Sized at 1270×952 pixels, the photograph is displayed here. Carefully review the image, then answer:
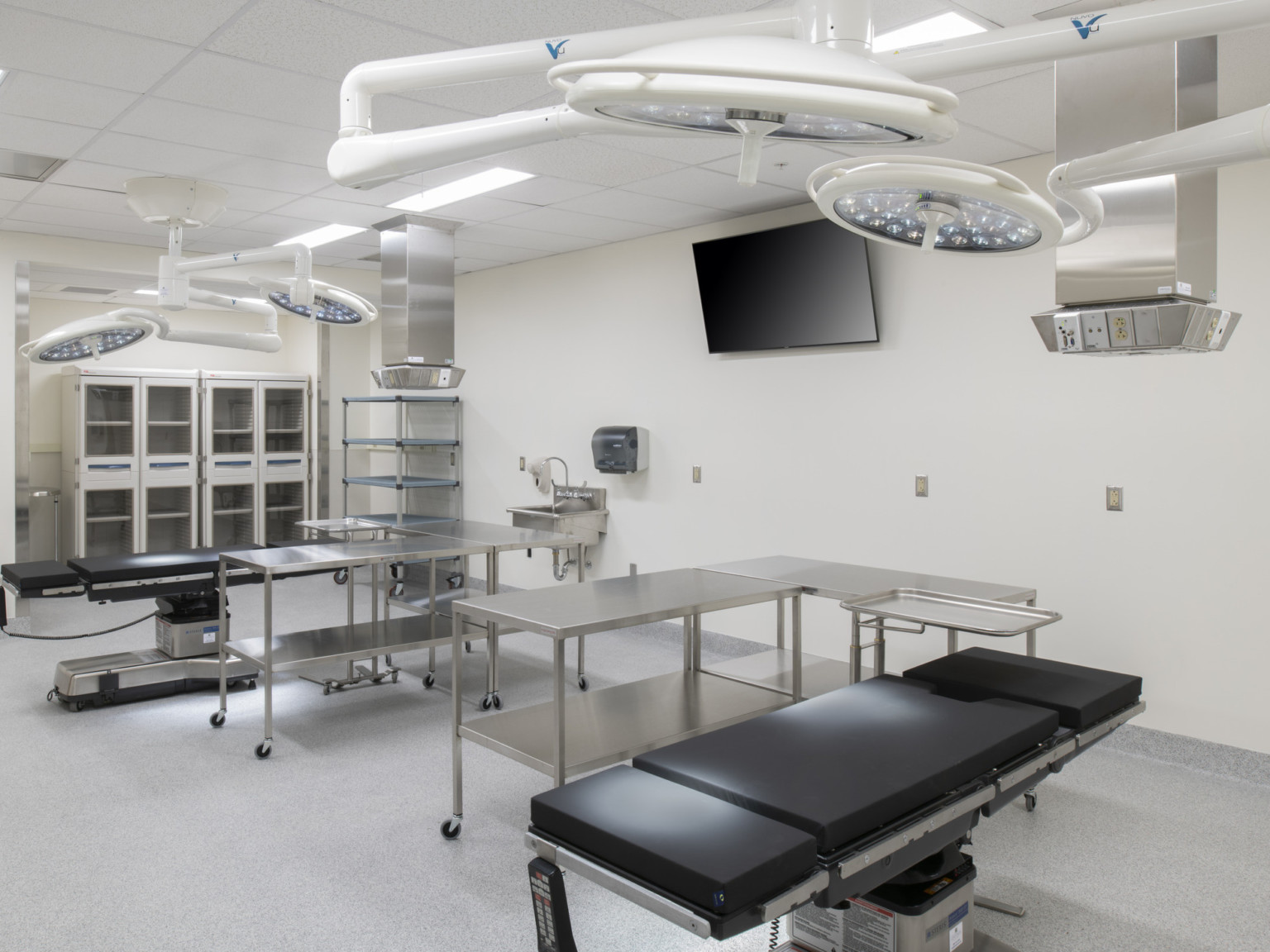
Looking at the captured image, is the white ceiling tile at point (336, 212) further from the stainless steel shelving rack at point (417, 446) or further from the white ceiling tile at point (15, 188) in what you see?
the stainless steel shelving rack at point (417, 446)

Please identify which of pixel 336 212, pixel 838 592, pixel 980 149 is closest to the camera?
pixel 838 592

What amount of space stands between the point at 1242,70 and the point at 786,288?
239 cm

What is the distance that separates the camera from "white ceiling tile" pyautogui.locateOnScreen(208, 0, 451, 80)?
275 cm

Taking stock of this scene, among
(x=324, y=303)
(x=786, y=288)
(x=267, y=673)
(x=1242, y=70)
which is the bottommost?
(x=267, y=673)

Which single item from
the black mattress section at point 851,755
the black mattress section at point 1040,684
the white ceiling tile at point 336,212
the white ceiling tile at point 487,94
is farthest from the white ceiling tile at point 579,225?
the black mattress section at point 851,755

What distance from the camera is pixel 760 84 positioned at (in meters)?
0.96

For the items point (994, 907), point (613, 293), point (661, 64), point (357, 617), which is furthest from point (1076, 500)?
point (357, 617)

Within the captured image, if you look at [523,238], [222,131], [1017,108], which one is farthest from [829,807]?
[523,238]

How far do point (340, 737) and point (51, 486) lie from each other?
600 centimetres

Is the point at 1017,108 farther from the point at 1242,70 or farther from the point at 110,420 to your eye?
the point at 110,420

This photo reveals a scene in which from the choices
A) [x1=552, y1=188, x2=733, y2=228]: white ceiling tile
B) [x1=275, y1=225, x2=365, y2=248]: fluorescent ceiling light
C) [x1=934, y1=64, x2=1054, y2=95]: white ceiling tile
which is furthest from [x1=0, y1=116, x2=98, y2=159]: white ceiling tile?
[x1=934, y1=64, x2=1054, y2=95]: white ceiling tile

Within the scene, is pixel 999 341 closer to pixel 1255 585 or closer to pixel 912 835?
pixel 1255 585

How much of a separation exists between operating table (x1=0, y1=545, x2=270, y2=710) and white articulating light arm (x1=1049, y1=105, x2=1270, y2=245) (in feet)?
14.0

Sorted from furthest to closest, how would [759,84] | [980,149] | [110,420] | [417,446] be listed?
[110,420] < [417,446] < [980,149] < [759,84]
